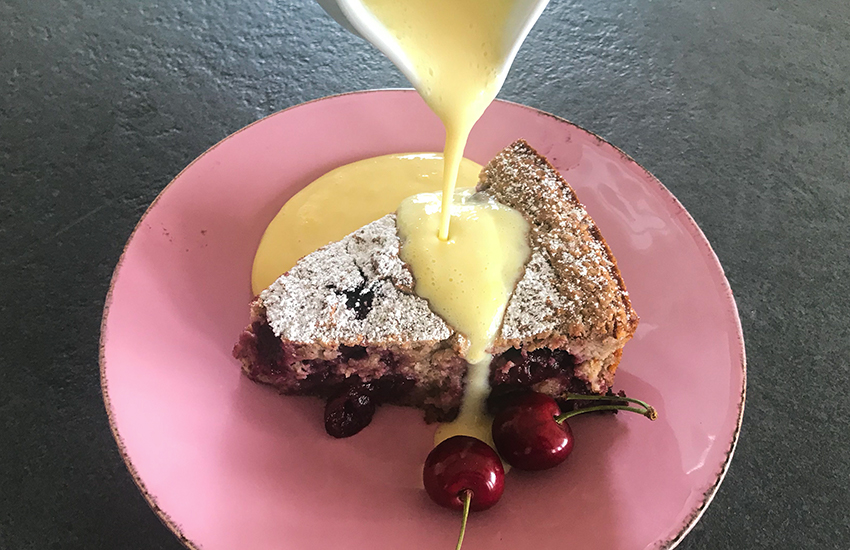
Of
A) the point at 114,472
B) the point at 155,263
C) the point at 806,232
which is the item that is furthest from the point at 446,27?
the point at 806,232

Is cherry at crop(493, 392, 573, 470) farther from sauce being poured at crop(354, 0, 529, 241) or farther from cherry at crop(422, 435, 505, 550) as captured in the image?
sauce being poured at crop(354, 0, 529, 241)

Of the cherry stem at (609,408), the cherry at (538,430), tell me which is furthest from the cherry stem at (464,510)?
the cherry stem at (609,408)

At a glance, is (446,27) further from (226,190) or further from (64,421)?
(64,421)

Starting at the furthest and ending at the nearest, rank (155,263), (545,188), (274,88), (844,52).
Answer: (844,52)
(274,88)
(545,188)
(155,263)

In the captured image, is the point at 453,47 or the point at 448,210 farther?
the point at 448,210

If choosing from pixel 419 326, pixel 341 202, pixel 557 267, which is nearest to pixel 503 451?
pixel 419 326

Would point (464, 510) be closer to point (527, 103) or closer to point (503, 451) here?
point (503, 451)

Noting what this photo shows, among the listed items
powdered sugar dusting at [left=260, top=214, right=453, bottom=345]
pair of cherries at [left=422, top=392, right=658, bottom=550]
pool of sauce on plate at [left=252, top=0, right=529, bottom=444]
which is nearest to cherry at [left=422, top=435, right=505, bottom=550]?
pair of cherries at [left=422, top=392, right=658, bottom=550]
